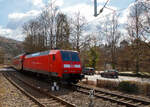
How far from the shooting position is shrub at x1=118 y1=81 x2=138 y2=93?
1180 centimetres

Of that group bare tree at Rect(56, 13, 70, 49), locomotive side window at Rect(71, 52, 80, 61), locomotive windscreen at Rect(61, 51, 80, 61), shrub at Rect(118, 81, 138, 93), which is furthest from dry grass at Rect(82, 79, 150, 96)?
bare tree at Rect(56, 13, 70, 49)

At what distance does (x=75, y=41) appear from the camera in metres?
28.8

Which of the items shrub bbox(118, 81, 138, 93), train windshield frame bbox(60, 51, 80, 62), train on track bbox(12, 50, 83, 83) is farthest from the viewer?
train windshield frame bbox(60, 51, 80, 62)

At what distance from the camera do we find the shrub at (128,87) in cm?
1180

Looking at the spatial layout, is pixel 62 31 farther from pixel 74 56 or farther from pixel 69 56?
pixel 69 56

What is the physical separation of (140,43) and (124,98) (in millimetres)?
17594

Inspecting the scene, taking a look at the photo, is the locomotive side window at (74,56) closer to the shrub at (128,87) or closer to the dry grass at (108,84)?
the dry grass at (108,84)

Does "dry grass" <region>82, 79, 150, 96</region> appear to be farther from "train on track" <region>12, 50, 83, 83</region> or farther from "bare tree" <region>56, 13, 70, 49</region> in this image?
"bare tree" <region>56, 13, 70, 49</region>

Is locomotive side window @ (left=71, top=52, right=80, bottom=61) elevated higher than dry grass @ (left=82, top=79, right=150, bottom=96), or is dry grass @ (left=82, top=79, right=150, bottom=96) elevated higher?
locomotive side window @ (left=71, top=52, right=80, bottom=61)

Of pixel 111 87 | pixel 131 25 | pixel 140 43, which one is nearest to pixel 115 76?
pixel 140 43

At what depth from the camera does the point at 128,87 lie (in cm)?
1209

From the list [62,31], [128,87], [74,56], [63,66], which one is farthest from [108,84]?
[62,31]

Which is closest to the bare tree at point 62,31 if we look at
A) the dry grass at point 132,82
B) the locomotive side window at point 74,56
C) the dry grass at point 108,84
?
the locomotive side window at point 74,56

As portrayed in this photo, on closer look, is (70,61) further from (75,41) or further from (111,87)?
(75,41)
